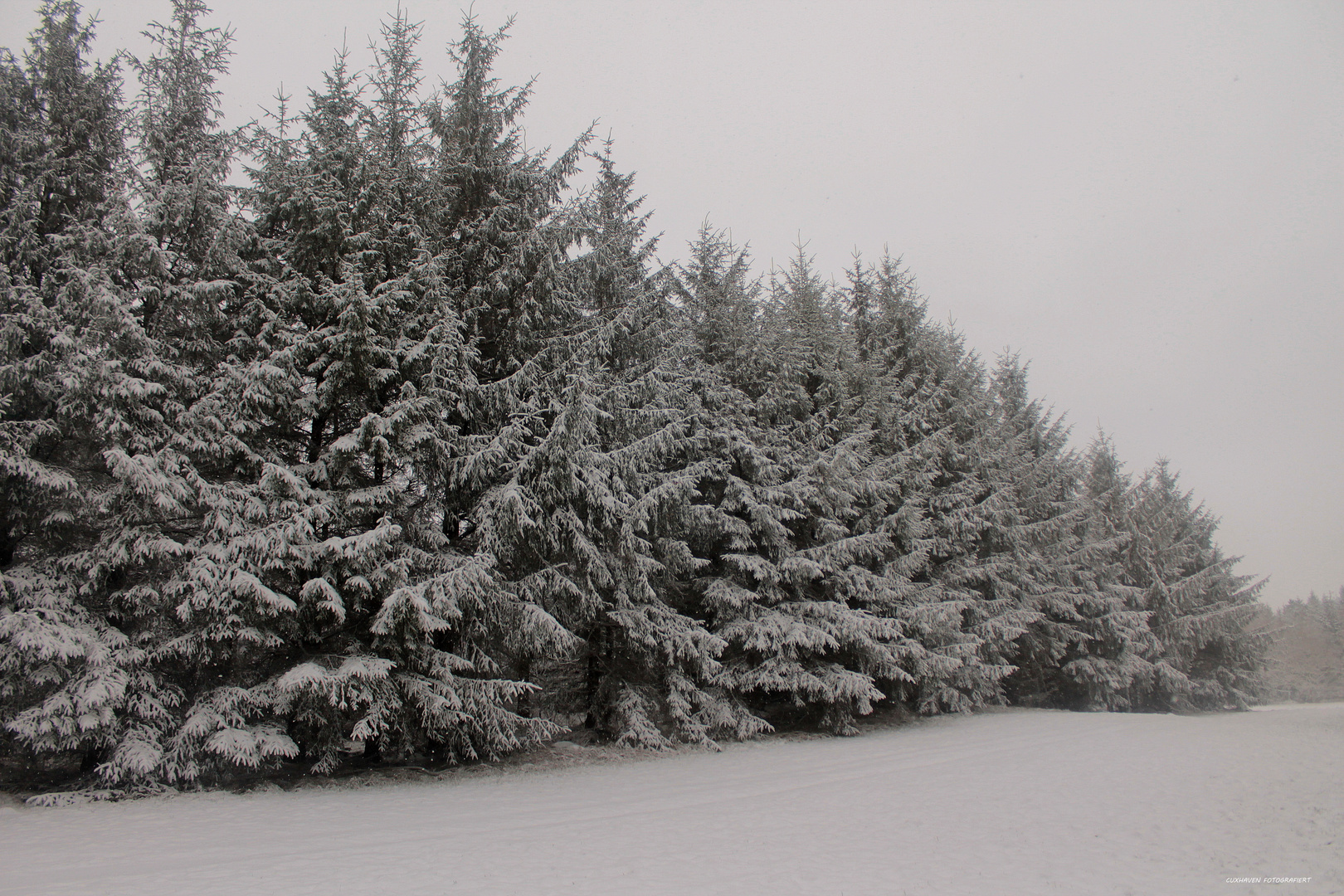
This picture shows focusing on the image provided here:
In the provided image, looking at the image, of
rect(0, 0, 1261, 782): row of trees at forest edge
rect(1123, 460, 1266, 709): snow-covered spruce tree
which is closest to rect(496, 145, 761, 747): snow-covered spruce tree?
rect(0, 0, 1261, 782): row of trees at forest edge

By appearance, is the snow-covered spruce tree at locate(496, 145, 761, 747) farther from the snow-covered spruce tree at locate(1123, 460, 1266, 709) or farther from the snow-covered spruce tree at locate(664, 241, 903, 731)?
the snow-covered spruce tree at locate(1123, 460, 1266, 709)

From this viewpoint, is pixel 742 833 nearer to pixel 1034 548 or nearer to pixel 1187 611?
pixel 1034 548

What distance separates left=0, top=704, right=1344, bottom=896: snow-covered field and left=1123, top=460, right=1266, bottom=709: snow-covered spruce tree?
54.8ft

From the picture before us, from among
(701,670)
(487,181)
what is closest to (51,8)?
(487,181)

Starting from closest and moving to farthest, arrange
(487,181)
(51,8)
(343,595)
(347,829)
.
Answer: (347,829), (343,595), (51,8), (487,181)

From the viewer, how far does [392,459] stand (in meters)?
11.2

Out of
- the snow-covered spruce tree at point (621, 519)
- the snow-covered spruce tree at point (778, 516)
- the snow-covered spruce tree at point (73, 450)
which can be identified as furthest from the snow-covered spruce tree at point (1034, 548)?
the snow-covered spruce tree at point (73, 450)

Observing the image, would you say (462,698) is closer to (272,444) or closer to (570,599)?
(570,599)

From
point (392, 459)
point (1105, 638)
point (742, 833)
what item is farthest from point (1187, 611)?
point (392, 459)

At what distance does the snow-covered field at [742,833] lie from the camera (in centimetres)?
595

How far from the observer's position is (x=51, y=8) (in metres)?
11.2

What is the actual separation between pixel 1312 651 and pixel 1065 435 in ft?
195

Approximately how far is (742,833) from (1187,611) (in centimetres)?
3101

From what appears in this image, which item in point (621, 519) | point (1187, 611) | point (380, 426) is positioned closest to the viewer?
point (380, 426)
